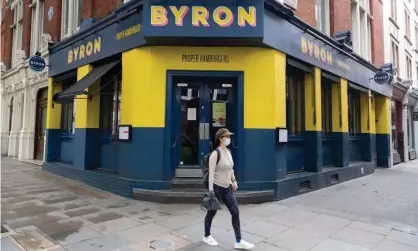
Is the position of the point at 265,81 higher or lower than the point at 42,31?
lower

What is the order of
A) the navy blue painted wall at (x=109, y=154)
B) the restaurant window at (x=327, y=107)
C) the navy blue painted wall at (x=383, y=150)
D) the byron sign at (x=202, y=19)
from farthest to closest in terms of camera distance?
the navy blue painted wall at (x=383, y=150)
the restaurant window at (x=327, y=107)
the navy blue painted wall at (x=109, y=154)
the byron sign at (x=202, y=19)

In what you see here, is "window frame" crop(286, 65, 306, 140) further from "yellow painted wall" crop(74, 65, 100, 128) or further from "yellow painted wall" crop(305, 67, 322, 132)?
"yellow painted wall" crop(74, 65, 100, 128)

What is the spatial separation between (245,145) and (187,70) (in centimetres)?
239

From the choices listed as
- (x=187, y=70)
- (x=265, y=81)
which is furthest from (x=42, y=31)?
(x=265, y=81)

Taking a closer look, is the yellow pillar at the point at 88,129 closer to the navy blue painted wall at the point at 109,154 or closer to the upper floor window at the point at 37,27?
the navy blue painted wall at the point at 109,154

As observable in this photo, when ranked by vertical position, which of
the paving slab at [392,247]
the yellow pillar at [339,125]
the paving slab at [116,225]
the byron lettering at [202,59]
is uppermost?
the byron lettering at [202,59]

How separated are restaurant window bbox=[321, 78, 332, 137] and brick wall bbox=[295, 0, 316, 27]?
7.47 feet

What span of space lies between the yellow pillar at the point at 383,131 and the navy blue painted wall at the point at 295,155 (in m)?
8.31

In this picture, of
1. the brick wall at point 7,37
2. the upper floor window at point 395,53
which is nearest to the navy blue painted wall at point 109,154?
the brick wall at point 7,37

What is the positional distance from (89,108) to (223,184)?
656 centimetres

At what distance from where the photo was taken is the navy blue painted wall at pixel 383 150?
50.8 feet

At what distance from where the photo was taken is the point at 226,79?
803cm

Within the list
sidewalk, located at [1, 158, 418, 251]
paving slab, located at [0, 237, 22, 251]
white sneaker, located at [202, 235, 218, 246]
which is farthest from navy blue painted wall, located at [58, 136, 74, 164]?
white sneaker, located at [202, 235, 218, 246]

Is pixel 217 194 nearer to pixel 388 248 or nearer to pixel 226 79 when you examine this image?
pixel 388 248
